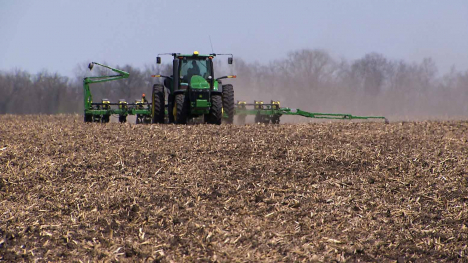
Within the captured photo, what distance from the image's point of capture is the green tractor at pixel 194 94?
14.9 metres

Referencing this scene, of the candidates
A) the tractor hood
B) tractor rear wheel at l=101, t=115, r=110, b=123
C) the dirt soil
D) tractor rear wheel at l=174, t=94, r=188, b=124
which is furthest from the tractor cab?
the dirt soil

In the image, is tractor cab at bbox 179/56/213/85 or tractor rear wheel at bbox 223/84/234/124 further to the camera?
tractor cab at bbox 179/56/213/85

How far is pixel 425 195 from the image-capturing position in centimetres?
741

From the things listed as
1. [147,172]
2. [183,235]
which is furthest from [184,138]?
[183,235]

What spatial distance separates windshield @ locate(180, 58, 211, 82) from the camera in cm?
1659

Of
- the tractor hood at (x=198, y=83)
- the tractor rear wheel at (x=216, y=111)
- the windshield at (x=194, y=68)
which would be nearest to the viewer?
the tractor rear wheel at (x=216, y=111)

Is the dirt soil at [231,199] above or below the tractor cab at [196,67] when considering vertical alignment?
below

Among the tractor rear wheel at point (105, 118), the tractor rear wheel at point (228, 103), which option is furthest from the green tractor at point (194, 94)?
the tractor rear wheel at point (105, 118)

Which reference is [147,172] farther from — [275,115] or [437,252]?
[275,115]

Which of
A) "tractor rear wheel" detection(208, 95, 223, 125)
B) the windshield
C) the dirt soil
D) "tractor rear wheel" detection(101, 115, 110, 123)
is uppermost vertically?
the windshield

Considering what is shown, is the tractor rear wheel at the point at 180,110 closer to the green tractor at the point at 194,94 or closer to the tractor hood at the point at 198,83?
the green tractor at the point at 194,94

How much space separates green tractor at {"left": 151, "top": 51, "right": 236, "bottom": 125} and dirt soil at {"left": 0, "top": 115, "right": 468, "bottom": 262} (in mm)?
4491

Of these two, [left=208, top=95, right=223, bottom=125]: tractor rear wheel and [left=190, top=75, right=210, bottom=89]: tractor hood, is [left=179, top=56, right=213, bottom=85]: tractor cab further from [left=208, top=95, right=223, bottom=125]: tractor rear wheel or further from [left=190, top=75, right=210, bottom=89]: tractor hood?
[left=208, top=95, right=223, bottom=125]: tractor rear wheel

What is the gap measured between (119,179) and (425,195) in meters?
4.75
